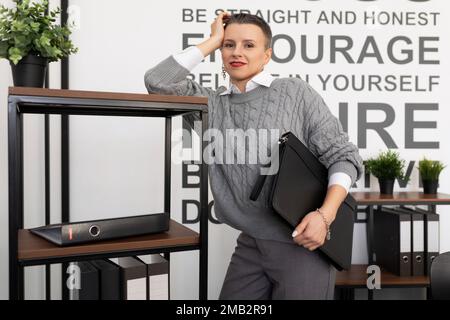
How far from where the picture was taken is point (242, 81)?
53.6 inches

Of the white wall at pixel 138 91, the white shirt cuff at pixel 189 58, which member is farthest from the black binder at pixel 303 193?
the white wall at pixel 138 91

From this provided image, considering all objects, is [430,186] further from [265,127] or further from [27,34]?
[27,34]

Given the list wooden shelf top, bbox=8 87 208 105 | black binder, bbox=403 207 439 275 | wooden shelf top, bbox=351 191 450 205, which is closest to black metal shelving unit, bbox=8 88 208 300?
wooden shelf top, bbox=8 87 208 105

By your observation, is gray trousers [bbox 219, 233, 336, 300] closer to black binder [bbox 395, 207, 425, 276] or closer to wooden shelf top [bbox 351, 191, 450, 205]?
wooden shelf top [bbox 351, 191, 450, 205]

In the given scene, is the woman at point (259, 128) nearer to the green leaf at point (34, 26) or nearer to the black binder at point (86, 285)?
the green leaf at point (34, 26)

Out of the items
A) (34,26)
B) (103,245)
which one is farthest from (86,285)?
(34,26)

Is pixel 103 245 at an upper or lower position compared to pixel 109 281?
upper

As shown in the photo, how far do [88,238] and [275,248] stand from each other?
1.84 ft

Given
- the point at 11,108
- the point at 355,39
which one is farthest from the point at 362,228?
the point at 11,108

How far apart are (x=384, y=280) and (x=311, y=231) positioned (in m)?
1.11

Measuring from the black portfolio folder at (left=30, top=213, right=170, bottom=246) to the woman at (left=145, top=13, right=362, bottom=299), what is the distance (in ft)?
0.87

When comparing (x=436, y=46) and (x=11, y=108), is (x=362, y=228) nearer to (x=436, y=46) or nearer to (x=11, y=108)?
(x=436, y=46)

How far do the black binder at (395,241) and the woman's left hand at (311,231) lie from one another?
3.51 feet

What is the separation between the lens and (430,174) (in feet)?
7.16
